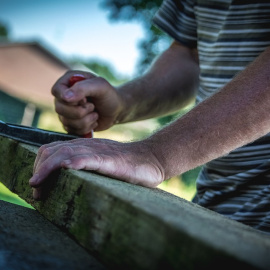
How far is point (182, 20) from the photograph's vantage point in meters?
2.49

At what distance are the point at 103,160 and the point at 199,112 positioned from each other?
38 centimetres

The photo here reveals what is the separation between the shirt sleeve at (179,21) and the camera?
244 centimetres

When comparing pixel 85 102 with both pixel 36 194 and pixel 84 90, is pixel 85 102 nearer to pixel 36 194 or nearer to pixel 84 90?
pixel 84 90

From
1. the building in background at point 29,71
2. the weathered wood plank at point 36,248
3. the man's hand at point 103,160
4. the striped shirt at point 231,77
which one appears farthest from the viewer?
the building in background at point 29,71

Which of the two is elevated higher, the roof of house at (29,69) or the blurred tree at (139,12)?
the blurred tree at (139,12)

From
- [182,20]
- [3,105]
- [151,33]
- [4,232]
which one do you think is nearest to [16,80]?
[3,105]

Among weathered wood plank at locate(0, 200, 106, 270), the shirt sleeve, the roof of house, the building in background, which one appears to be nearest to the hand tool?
weathered wood plank at locate(0, 200, 106, 270)

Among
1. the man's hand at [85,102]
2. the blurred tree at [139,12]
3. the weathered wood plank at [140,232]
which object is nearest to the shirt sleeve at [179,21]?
the man's hand at [85,102]

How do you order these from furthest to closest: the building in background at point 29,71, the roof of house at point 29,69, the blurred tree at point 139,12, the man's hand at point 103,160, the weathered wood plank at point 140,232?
the roof of house at point 29,69 → the building in background at point 29,71 → the blurred tree at point 139,12 → the man's hand at point 103,160 → the weathered wood plank at point 140,232

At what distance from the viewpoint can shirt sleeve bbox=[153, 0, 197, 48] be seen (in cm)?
244

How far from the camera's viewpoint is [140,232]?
75 centimetres

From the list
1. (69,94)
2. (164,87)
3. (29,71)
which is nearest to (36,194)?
(69,94)

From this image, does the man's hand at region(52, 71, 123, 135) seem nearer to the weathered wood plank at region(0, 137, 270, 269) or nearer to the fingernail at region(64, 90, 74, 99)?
the fingernail at region(64, 90, 74, 99)

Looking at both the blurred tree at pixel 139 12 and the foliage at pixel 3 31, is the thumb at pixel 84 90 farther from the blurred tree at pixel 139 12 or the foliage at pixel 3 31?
the foliage at pixel 3 31
